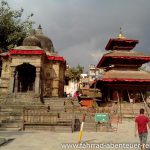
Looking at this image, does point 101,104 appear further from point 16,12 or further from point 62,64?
point 16,12

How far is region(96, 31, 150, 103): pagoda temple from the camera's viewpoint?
94.9 feet

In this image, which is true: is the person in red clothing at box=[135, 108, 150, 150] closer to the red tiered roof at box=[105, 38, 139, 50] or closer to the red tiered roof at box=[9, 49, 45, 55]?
the red tiered roof at box=[9, 49, 45, 55]

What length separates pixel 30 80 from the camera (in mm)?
33094

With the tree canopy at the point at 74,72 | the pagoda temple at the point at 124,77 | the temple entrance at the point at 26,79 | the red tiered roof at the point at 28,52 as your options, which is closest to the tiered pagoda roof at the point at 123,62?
the pagoda temple at the point at 124,77

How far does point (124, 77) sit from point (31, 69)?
11.9m

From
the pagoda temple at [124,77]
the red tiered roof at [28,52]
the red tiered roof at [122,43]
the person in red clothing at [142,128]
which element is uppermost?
the red tiered roof at [122,43]

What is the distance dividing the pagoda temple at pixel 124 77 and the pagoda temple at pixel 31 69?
577cm

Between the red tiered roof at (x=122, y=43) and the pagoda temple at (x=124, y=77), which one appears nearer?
the pagoda temple at (x=124, y=77)

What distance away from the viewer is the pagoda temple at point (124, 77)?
28922 millimetres

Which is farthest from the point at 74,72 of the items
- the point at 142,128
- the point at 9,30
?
the point at 142,128

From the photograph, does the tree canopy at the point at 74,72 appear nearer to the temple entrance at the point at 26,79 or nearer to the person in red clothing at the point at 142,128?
the temple entrance at the point at 26,79

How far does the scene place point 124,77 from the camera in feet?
95.7

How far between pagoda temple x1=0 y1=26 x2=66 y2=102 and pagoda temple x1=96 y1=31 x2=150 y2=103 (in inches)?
227

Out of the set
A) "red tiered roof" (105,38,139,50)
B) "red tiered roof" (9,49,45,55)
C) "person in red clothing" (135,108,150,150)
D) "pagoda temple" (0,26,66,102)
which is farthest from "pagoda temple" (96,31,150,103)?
"person in red clothing" (135,108,150,150)
